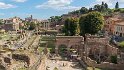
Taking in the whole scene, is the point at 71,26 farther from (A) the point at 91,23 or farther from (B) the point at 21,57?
(B) the point at 21,57

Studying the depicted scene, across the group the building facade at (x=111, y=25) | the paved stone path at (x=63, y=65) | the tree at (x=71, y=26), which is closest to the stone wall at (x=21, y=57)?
the paved stone path at (x=63, y=65)

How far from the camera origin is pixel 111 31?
7244cm

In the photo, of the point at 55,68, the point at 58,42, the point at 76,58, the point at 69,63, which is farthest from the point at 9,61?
the point at 58,42

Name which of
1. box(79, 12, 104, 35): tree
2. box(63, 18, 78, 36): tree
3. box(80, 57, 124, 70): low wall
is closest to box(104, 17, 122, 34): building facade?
box(63, 18, 78, 36): tree

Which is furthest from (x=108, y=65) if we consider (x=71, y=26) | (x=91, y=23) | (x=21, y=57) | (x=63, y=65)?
(x=71, y=26)

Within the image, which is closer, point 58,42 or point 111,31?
point 58,42

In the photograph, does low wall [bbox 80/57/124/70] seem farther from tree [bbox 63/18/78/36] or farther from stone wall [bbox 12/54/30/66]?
tree [bbox 63/18/78/36]

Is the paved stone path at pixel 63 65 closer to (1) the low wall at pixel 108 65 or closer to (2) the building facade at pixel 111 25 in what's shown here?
(1) the low wall at pixel 108 65

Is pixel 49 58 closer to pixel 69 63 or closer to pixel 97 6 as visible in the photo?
pixel 69 63

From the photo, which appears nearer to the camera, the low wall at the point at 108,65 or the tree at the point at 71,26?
the low wall at the point at 108,65

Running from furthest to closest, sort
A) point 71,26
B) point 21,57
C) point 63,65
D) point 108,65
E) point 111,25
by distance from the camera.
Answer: point 111,25 → point 71,26 → point 63,65 → point 108,65 → point 21,57

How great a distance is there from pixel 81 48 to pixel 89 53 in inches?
91.0

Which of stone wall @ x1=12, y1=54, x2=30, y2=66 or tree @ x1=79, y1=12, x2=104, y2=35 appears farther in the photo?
tree @ x1=79, y1=12, x2=104, y2=35

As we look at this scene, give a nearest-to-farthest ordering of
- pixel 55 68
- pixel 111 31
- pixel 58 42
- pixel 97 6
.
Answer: pixel 55 68 < pixel 58 42 < pixel 111 31 < pixel 97 6
